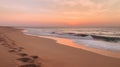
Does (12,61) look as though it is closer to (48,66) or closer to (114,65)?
(48,66)

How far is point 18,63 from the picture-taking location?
452 cm

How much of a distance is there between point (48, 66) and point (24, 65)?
0.71 m

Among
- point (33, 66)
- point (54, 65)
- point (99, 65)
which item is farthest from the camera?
point (99, 65)

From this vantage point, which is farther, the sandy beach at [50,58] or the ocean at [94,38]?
the ocean at [94,38]

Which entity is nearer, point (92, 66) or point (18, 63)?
point (18, 63)

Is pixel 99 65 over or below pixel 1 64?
below

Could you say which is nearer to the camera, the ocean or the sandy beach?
the sandy beach

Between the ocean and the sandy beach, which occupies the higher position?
the sandy beach

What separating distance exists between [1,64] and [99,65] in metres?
3.12

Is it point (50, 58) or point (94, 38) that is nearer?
point (50, 58)

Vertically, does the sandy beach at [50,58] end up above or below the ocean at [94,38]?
above

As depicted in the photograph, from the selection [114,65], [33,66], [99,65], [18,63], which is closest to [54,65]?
[33,66]

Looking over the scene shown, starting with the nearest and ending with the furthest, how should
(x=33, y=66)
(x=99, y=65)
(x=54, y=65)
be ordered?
(x=33, y=66) → (x=54, y=65) → (x=99, y=65)

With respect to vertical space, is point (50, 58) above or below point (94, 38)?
above
